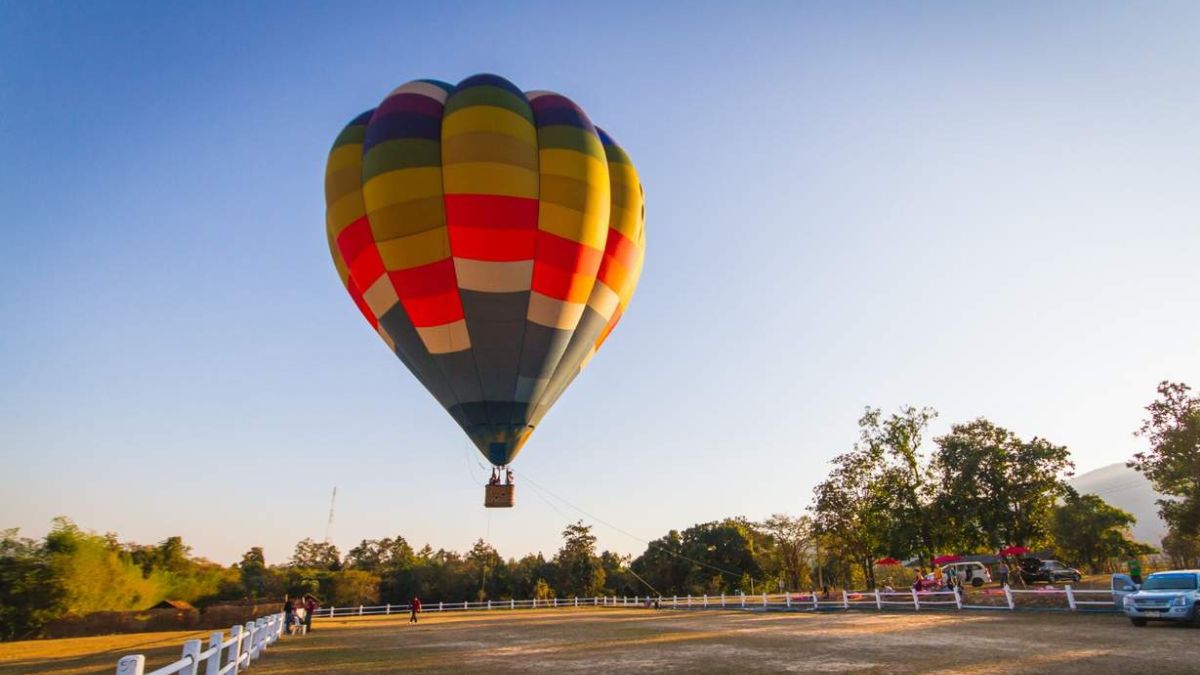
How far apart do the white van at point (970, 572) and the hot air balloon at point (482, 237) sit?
1500 inches

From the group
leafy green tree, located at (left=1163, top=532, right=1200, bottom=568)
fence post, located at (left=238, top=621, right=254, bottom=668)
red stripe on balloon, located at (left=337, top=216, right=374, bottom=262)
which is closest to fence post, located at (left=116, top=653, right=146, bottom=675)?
fence post, located at (left=238, top=621, right=254, bottom=668)

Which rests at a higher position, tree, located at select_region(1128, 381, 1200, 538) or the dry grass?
tree, located at select_region(1128, 381, 1200, 538)

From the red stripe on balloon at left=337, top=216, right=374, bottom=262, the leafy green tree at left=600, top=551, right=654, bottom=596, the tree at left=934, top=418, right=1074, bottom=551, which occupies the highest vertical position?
the red stripe on balloon at left=337, top=216, right=374, bottom=262

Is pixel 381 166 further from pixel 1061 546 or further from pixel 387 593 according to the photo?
pixel 1061 546

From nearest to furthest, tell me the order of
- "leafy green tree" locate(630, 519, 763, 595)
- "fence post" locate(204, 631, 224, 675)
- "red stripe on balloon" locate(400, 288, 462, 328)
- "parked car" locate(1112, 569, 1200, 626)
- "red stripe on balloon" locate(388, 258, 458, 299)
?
"fence post" locate(204, 631, 224, 675)
"parked car" locate(1112, 569, 1200, 626)
"red stripe on balloon" locate(388, 258, 458, 299)
"red stripe on balloon" locate(400, 288, 462, 328)
"leafy green tree" locate(630, 519, 763, 595)

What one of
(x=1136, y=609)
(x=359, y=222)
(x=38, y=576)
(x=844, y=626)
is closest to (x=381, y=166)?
(x=359, y=222)

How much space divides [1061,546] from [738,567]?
35352mm

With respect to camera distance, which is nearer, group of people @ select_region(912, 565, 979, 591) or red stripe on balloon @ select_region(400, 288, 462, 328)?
red stripe on balloon @ select_region(400, 288, 462, 328)

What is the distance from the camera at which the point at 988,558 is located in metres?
58.1

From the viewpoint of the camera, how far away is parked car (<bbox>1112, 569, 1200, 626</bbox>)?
47.0 ft

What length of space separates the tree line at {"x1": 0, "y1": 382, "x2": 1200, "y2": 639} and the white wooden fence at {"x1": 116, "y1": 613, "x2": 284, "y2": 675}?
30273mm

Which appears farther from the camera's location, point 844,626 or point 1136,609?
point 844,626

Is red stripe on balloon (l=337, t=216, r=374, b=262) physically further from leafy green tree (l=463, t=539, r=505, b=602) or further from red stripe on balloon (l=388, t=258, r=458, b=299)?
leafy green tree (l=463, t=539, r=505, b=602)

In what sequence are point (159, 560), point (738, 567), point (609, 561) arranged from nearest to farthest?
point (159, 560)
point (738, 567)
point (609, 561)
